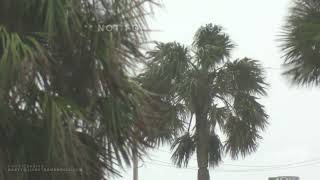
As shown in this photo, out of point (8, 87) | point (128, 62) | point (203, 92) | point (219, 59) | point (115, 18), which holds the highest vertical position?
point (219, 59)

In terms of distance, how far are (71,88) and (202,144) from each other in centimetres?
1074

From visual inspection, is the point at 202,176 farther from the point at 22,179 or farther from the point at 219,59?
the point at 22,179

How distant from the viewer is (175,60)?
16.9m

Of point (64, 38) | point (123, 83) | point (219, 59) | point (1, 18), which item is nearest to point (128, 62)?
point (123, 83)

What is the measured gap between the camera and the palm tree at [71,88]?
5.39 meters

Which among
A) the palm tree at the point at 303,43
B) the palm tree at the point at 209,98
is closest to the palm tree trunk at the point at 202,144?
the palm tree at the point at 209,98

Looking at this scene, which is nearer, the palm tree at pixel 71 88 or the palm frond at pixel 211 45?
the palm tree at pixel 71 88

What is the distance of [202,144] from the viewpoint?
1648 centimetres

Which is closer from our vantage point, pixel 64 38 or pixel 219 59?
pixel 64 38

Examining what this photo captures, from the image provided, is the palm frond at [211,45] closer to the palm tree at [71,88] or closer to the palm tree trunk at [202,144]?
the palm tree trunk at [202,144]

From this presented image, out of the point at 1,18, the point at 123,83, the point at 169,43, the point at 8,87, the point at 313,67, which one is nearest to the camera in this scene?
the point at 8,87

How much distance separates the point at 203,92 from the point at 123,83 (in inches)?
406

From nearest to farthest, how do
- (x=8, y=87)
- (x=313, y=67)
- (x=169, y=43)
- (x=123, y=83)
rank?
1. (x=8, y=87)
2. (x=123, y=83)
3. (x=313, y=67)
4. (x=169, y=43)

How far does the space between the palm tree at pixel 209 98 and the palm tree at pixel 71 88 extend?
9.43 metres
